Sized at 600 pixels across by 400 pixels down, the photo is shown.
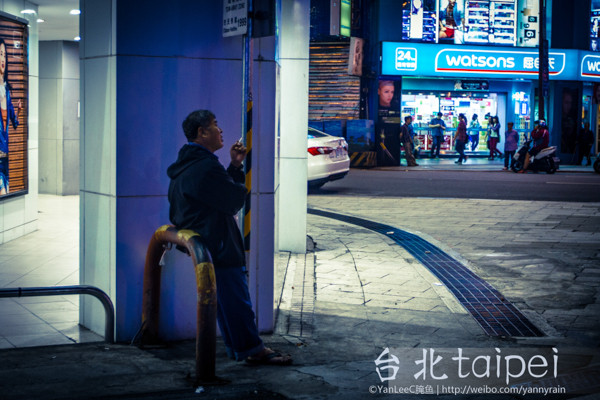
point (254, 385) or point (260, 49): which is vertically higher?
point (260, 49)

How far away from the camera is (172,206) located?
17.9ft

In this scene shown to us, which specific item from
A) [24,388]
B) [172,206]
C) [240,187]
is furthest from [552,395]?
[24,388]

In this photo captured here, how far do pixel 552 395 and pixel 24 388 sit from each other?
3.38m

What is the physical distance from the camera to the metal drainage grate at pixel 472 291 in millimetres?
6719

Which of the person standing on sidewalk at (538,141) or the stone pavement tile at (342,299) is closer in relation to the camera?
the stone pavement tile at (342,299)

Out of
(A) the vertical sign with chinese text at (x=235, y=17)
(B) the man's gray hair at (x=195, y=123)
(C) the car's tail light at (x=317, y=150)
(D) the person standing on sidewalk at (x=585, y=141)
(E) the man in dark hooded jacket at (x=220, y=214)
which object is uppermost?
(A) the vertical sign with chinese text at (x=235, y=17)

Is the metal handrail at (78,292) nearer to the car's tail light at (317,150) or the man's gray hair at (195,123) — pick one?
the man's gray hair at (195,123)

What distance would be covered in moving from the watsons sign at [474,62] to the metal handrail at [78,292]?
2331 centimetres

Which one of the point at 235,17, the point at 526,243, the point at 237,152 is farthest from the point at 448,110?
the point at 237,152

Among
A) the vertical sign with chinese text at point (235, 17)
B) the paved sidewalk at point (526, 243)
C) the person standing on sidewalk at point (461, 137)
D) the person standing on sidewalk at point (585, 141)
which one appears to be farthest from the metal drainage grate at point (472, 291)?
the person standing on sidewalk at point (585, 141)

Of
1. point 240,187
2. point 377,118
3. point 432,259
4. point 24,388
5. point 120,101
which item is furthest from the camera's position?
point 377,118

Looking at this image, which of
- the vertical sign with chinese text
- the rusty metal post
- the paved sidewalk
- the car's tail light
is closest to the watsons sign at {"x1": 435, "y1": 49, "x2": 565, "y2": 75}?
the car's tail light

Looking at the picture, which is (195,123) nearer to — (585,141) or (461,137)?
(461,137)

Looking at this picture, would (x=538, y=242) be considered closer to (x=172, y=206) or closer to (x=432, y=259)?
(x=432, y=259)
